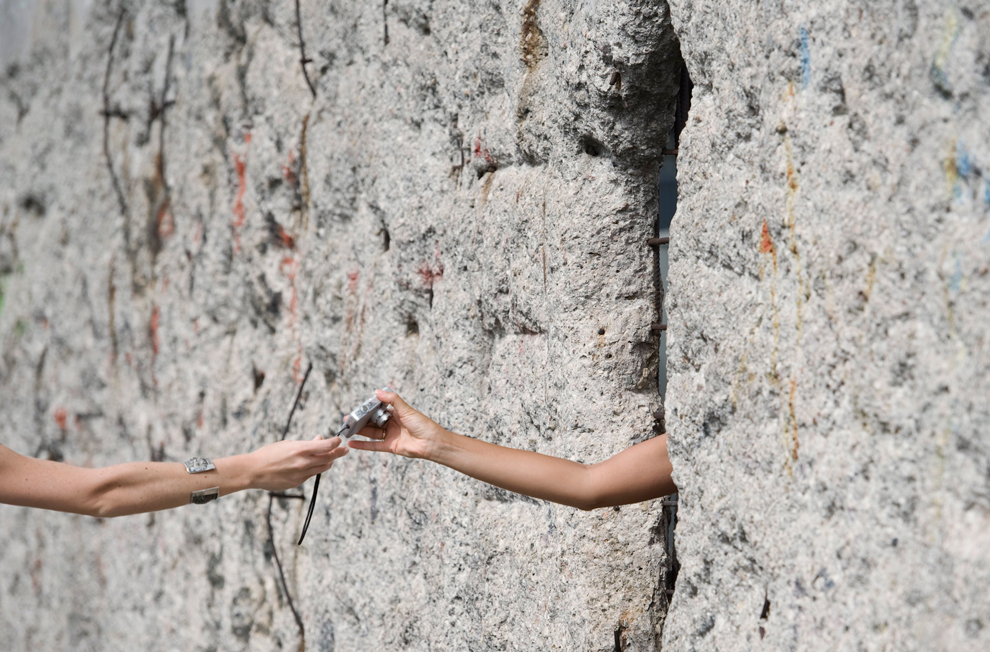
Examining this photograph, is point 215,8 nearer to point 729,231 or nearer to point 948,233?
point 729,231

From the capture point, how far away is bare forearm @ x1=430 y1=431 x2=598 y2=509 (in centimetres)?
168

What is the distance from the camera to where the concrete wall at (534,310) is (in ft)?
3.69

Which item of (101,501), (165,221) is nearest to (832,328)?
(101,501)

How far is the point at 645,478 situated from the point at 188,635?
220cm

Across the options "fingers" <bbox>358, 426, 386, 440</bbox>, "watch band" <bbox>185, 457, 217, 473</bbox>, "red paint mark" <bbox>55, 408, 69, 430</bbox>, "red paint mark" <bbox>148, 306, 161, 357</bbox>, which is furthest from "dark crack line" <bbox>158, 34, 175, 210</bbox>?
"fingers" <bbox>358, 426, 386, 440</bbox>

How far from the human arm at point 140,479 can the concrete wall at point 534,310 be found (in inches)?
13.4

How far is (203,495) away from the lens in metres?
2.05

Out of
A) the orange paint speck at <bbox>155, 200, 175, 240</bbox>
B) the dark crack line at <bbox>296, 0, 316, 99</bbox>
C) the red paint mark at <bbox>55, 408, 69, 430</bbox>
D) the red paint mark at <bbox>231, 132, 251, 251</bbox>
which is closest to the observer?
the dark crack line at <bbox>296, 0, 316, 99</bbox>

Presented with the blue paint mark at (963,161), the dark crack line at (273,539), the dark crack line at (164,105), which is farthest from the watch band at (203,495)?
the dark crack line at (164,105)

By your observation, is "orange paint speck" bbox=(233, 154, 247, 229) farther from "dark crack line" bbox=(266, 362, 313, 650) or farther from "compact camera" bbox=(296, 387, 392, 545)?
"compact camera" bbox=(296, 387, 392, 545)

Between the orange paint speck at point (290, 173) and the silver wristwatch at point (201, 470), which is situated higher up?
the orange paint speck at point (290, 173)

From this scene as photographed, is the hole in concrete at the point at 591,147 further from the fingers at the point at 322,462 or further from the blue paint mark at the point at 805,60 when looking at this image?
the fingers at the point at 322,462

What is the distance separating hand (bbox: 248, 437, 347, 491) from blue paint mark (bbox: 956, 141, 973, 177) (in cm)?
132

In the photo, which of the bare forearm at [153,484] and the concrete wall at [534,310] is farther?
the bare forearm at [153,484]
